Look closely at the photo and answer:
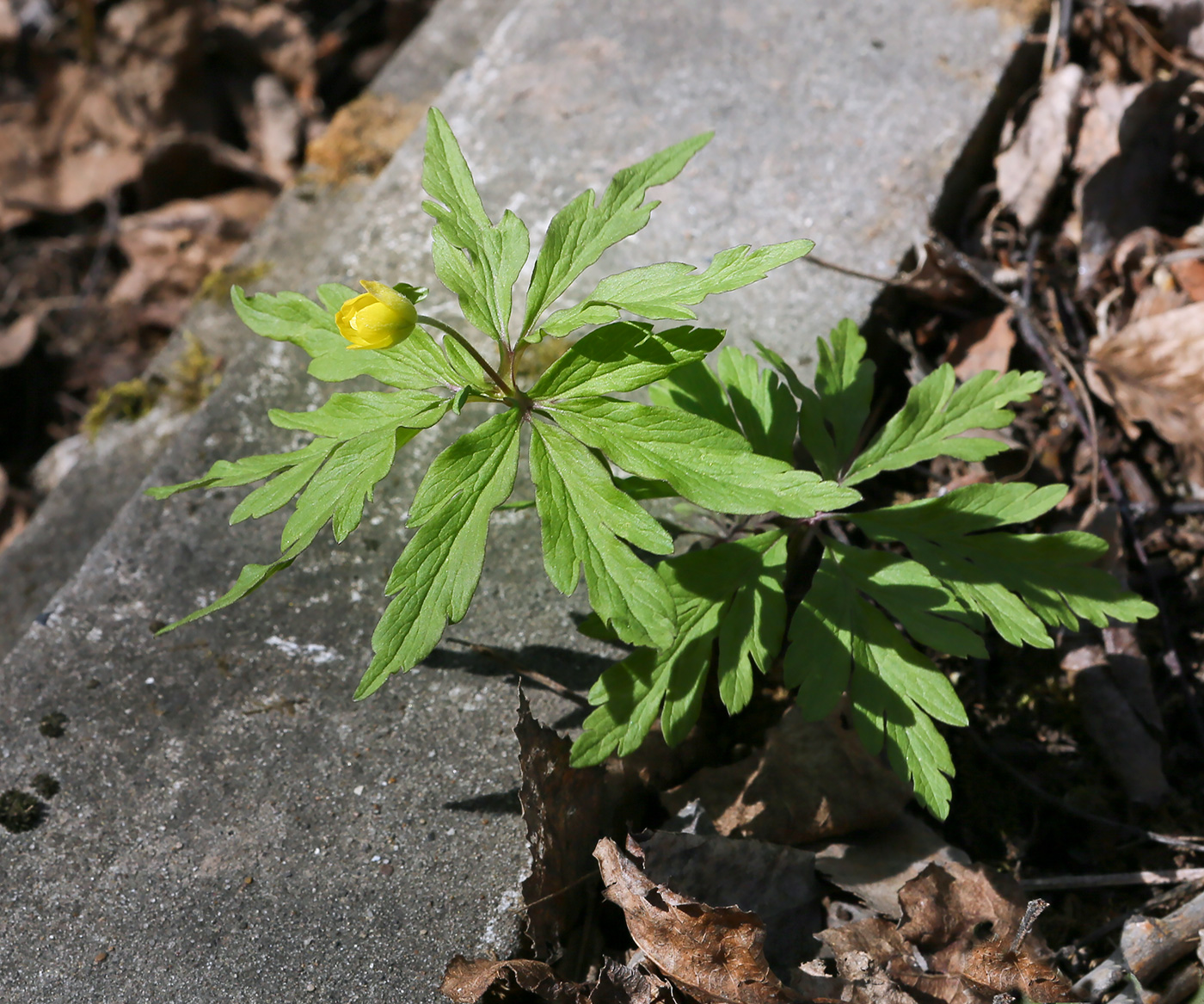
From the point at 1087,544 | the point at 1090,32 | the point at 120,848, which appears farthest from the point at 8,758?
the point at 1090,32

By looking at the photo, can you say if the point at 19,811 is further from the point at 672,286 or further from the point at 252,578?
the point at 672,286

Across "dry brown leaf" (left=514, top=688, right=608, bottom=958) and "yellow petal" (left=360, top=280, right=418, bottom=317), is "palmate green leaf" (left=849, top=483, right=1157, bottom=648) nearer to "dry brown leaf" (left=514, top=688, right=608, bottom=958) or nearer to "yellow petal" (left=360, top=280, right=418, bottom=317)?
"dry brown leaf" (left=514, top=688, right=608, bottom=958)

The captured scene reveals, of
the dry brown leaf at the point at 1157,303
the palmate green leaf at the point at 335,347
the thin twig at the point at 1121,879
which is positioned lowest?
the thin twig at the point at 1121,879

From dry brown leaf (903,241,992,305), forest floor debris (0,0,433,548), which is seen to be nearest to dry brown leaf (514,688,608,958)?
dry brown leaf (903,241,992,305)

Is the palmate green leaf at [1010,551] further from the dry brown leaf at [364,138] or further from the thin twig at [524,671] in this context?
the dry brown leaf at [364,138]

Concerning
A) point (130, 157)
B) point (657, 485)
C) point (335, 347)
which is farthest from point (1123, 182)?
point (130, 157)

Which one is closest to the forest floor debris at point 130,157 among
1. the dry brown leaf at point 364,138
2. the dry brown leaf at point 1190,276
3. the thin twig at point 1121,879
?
the dry brown leaf at point 364,138
